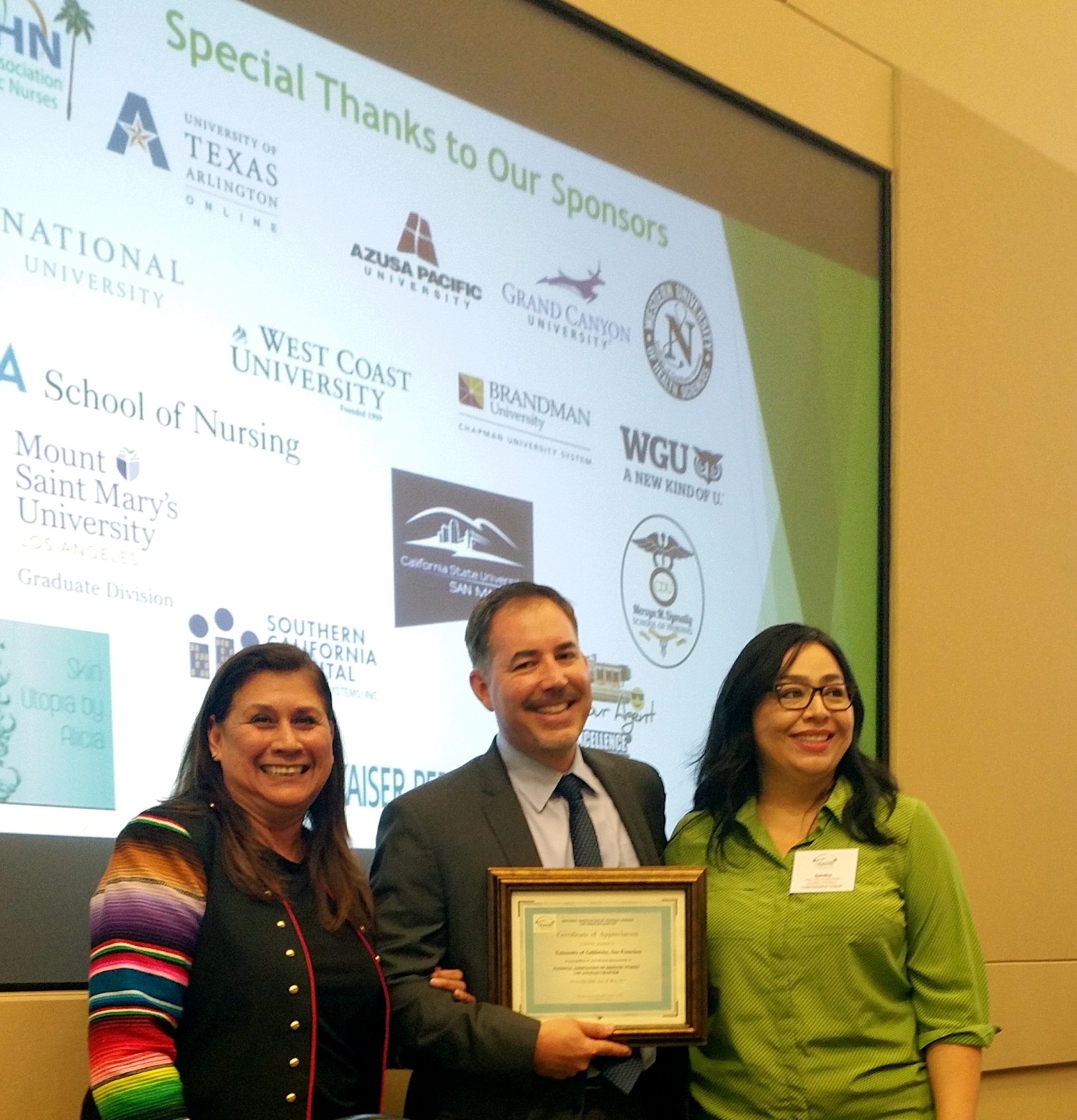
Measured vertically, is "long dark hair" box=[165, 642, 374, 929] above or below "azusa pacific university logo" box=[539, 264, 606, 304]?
below

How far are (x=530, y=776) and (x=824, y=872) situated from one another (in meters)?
0.53

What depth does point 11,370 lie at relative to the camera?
2.71 metres

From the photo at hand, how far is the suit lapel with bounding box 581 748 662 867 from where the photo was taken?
2717mm

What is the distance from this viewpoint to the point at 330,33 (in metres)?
3.49

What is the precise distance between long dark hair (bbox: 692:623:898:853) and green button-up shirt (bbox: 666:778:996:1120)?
9 cm

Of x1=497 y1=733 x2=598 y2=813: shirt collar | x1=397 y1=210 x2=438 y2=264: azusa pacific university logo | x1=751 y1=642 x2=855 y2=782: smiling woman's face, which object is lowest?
x1=497 y1=733 x2=598 y2=813: shirt collar

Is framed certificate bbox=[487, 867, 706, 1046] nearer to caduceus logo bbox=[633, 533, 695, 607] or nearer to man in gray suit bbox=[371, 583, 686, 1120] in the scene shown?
man in gray suit bbox=[371, 583, 686, 1120]

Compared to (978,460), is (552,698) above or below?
below

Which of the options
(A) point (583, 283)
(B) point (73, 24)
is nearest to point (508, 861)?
(B) point (73, 24)

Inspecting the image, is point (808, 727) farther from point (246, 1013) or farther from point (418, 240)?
point (418, 240)

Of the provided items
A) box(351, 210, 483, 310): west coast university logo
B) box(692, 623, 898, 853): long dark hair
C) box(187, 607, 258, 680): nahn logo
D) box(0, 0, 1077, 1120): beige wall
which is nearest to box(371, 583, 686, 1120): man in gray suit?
box(692, 623, 898, 853): long dark hair

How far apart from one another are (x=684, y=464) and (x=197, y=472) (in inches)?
65.2

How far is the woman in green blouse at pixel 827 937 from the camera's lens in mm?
2547

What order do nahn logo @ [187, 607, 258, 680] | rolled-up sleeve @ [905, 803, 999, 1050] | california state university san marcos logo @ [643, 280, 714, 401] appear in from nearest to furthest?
rolled-up sleeve @ [905, 803, 999, 1050] < nahn logo @ [187, 607, 258, 680] < california state university san marcos logo @ [643, 280, 714, 401]
